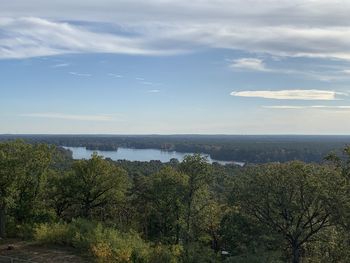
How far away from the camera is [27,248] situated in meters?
21.7

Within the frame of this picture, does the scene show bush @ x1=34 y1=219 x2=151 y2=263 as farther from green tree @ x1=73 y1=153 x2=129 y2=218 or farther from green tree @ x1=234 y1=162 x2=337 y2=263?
green tree @ x1=234 y1=162 x2=337 y2=263

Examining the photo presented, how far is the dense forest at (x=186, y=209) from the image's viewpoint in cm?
2075

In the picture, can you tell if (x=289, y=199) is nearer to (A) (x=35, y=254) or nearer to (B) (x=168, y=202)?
(B) (x=168, y=202)

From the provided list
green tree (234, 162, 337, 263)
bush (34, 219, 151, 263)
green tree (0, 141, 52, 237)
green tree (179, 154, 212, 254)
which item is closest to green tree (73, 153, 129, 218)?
green tree (0, 141, 52, 237)

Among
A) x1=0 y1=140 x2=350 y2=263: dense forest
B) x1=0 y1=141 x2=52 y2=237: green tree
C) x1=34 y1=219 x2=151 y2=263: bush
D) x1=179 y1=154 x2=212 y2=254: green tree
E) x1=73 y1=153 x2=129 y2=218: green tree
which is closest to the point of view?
x1=34 y1=219 x2=151 y2=263: bush

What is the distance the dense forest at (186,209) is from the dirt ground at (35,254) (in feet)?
2.03

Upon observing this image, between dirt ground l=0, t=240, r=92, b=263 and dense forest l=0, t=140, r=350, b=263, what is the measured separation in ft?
2.03

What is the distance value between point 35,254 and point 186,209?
10183mm

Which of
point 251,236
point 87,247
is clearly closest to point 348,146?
point 87,247

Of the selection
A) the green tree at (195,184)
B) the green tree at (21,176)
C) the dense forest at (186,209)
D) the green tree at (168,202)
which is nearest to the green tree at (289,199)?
the dense forest at (186,209)

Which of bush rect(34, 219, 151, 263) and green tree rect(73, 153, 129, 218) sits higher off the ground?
green tree rect(73, 153, 129, 218)

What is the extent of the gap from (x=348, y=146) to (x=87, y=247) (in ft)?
41.0

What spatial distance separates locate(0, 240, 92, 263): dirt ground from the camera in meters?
19.2

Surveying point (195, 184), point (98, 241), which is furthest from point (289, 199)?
point (98, 241)
